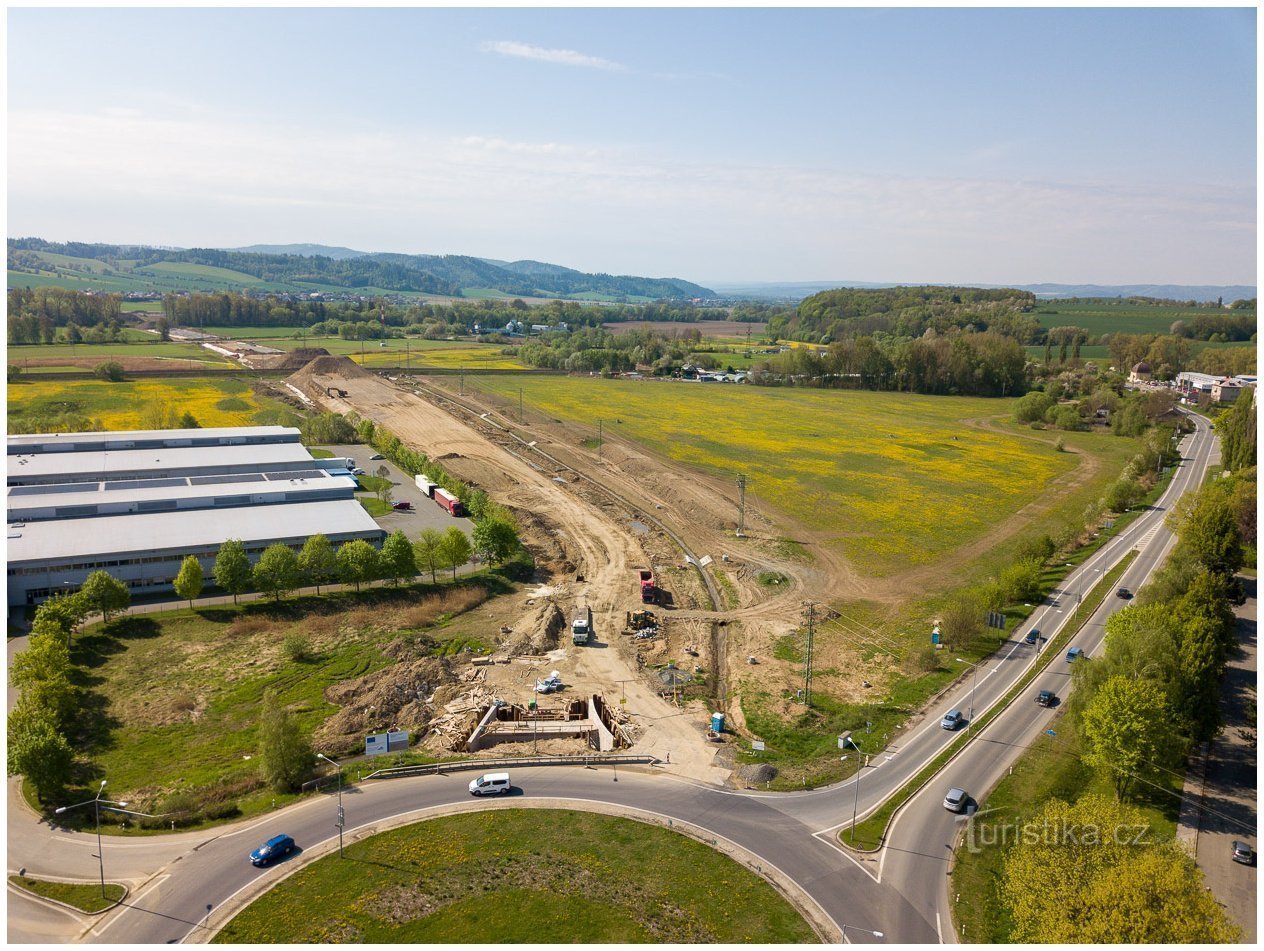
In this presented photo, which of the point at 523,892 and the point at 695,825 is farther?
the point at 695,825

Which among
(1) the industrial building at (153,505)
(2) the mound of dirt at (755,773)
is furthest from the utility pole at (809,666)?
(1) the industrial building at (153,505)

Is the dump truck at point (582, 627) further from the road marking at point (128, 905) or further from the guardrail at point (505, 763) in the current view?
the road marking at point (128, 905)

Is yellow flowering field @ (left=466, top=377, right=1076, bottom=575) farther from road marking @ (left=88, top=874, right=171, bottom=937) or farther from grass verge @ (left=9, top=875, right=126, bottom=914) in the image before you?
grass verge @ (left=9, top=875, right=126, bottom=914)

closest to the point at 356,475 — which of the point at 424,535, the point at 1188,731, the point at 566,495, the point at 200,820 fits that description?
the point at 566,495

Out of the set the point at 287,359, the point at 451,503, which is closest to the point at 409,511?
the point at 451,503

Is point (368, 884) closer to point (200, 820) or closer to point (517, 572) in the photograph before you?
point (200, 820)

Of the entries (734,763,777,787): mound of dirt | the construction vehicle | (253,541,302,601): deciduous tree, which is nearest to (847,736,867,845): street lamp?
(734,763,777,787): mound of dirt

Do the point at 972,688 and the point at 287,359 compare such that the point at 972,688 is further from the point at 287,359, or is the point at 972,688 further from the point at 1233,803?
the point at 287,359
